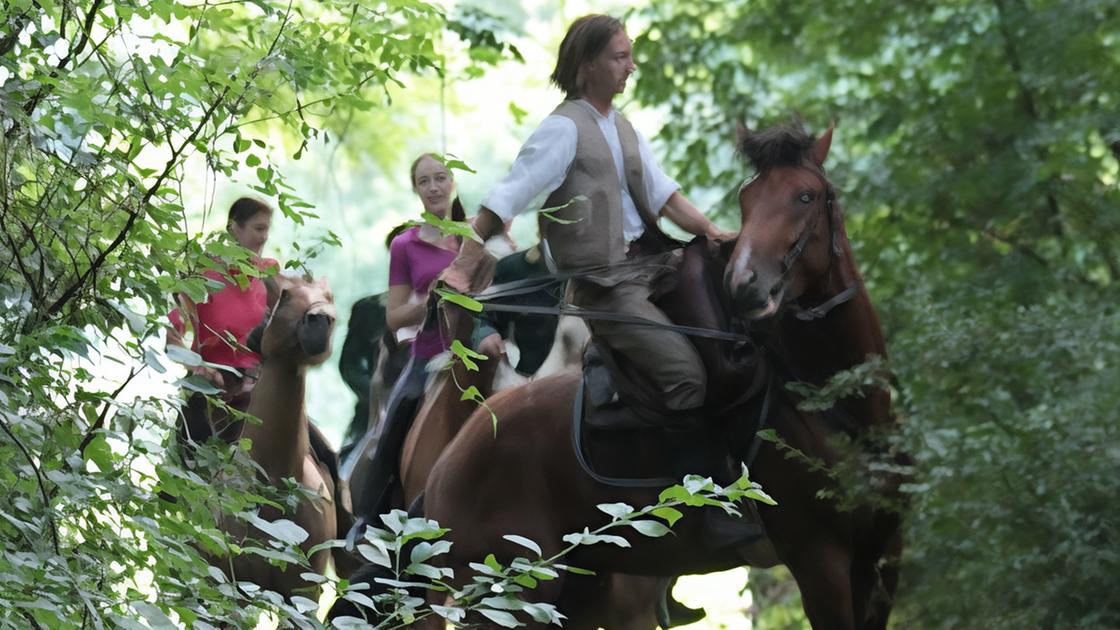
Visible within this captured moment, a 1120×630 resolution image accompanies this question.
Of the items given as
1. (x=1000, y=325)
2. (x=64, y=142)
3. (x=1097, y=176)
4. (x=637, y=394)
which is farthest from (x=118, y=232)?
(x=1097, y=176)

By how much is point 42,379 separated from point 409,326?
4.79m

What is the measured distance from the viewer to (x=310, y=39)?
4.64m

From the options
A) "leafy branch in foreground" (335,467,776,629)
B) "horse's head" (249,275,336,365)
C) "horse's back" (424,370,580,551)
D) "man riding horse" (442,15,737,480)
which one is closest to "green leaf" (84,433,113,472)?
"leafy branch in foreground" (335,467,776,629)

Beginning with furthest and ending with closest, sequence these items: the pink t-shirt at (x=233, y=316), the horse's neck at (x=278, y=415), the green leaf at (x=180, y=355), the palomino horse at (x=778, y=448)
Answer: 1. the pink t-shirt at (x=233, y=316)
2. the horse's neck at (x=278, y=415)
3. the palomino horse at (x=778, y=448)
4. the green leaf at (x=180, y=355)

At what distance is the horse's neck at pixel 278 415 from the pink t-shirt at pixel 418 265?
799 millimetres

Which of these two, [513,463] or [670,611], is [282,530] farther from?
[670,611]

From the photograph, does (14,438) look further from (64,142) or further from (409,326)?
(409,326)

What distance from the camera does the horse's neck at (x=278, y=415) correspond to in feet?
25.8

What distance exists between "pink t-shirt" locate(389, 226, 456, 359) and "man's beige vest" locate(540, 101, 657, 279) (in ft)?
5.99

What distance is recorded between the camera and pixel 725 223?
1217cm

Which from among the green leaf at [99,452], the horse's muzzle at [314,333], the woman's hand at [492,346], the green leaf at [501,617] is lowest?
the green leaf at [501,617]

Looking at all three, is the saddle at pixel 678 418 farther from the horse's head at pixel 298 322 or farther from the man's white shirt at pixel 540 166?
the horse's head at pixel 298 322

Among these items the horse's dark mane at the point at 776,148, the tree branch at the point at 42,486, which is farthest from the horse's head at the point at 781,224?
the tree branch at the point at 42,486

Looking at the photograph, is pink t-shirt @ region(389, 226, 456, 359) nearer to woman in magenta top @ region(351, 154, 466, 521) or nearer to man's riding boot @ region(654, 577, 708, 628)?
woman in magenta top @ region(351, 154, 466, 521)
